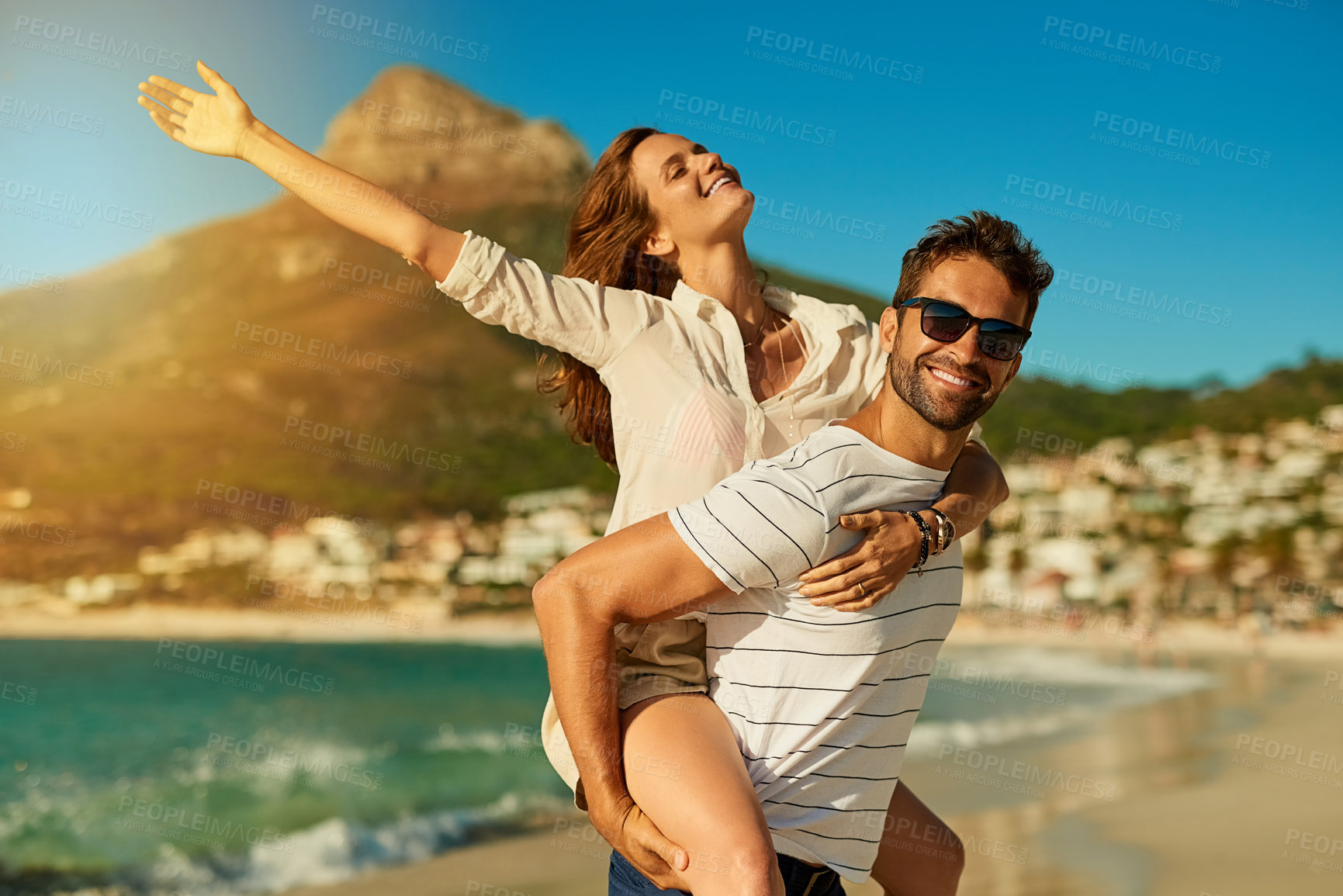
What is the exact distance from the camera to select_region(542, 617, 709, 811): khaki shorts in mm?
1873

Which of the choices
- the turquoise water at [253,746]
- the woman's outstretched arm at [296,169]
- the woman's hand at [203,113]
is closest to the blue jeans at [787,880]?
the woman's outstretched arm at [296,169]

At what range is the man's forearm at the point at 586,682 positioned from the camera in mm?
1663

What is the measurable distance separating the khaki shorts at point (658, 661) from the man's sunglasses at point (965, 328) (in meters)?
0.72

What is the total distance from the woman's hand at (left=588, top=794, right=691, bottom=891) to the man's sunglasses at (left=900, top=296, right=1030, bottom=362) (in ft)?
3.24

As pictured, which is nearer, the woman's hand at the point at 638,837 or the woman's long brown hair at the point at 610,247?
the woman's hand at the point at 638,837

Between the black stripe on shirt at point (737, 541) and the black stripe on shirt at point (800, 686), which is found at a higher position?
the black stripe on shirt at point (737, 541)

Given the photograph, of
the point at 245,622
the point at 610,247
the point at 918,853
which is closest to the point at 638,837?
the point at 918,853

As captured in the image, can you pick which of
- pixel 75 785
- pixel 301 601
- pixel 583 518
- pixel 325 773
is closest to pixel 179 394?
pixel 301 601

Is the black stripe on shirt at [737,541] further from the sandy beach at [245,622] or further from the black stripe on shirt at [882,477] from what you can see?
the sandy beach at [245,622]

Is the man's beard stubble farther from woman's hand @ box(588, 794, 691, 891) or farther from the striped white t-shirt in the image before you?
woman's hand @ box(588, 794, 691, 891)

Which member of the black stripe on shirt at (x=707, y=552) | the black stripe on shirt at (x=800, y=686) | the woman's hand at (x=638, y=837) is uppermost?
the black stripe on shirt at (x=707, y=552)

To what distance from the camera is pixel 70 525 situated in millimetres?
35500

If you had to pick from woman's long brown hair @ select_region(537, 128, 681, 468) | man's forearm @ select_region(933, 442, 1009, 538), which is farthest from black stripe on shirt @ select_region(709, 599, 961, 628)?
woman's long brown hair @ select_region(537, 128, 681, 468)

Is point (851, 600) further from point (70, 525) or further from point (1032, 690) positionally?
point (70, 525)
